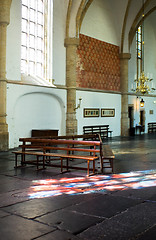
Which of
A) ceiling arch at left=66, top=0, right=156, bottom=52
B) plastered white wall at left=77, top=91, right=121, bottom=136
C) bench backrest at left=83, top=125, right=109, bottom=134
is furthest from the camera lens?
ceiling arch at left=66, top=0, right=156, bottom=52

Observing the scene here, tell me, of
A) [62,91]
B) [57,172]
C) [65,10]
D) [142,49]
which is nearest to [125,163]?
[57,172]

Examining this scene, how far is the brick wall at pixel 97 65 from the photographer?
1836 cm

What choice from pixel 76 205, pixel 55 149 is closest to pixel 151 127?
pixel 55 149

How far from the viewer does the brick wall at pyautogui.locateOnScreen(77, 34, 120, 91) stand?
60.2 feet

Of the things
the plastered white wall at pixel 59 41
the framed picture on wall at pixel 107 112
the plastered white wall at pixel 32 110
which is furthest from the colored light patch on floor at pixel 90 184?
the framed picture on wall at pixel 107 112

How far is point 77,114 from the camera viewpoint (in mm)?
17922

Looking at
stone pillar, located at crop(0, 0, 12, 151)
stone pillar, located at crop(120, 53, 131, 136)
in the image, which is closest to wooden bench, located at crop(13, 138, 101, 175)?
stone pillar, located at crop(0, 0, 12, 151)

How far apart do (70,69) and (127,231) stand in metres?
14.3

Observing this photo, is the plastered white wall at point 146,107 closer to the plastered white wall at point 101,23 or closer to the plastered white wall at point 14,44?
the plastered white wall at point 101,23

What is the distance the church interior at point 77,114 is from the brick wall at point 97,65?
7 cm

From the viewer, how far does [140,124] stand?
24250 millimetres

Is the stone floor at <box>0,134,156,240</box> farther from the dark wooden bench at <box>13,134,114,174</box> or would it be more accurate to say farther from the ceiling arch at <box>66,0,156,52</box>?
the ceiling arch at <box>66,0,156,52</box>

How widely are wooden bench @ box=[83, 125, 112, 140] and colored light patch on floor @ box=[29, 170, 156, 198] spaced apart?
1142 centimetres

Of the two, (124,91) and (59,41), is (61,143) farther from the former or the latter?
(124,91)
